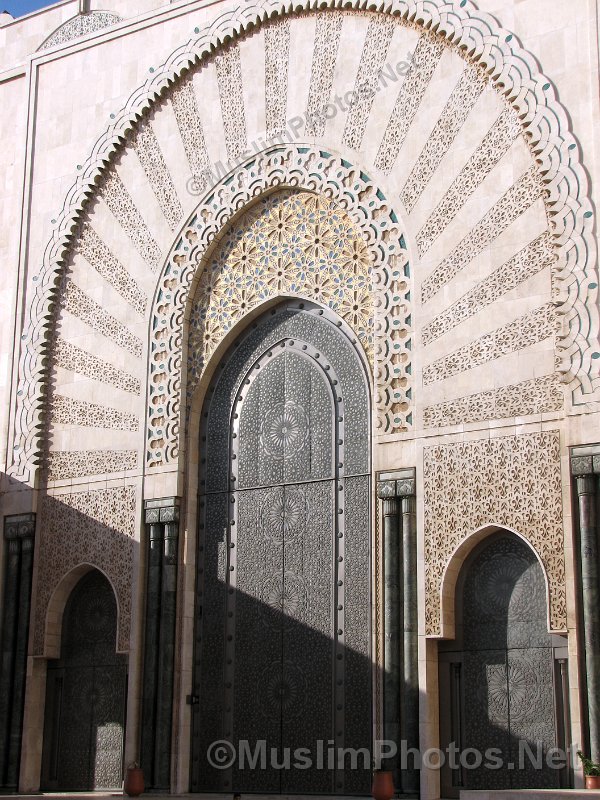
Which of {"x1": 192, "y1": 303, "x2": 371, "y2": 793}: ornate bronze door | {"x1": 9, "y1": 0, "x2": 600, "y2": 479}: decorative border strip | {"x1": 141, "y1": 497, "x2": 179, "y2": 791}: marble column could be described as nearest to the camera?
{"x1": 9, "y1": 0, "x2": 600, "y2": 479}: decorative border strip

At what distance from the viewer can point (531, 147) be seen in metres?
8.09

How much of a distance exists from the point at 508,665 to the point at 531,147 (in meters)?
3.18

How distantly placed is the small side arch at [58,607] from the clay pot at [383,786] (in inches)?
108

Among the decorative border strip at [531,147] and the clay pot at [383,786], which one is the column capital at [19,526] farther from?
the clay pot at [383,786]

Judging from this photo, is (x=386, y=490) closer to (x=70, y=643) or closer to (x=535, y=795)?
(x=535, y=795)

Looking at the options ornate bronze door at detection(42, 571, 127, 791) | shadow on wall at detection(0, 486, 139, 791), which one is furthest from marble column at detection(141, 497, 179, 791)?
ornate bronze door at detection(42, 571, 127, 791)

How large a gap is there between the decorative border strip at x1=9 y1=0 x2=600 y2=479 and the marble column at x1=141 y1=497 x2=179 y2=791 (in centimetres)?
136

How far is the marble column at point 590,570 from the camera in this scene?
7.02m

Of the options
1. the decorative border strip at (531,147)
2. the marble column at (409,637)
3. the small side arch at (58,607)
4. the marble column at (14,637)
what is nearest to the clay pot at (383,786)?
the marble column at (409,637)

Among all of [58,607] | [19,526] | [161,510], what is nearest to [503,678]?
[161,510]

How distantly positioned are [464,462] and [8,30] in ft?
19.7

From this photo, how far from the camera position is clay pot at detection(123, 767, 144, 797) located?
8.39 m

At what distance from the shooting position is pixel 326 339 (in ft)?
29.2

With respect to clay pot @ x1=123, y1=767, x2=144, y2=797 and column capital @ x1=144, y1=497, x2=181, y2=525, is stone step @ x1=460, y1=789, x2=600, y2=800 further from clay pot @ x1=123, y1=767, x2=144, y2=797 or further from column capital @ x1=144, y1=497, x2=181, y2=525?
column capital @ x1=144, y1=497, x2=181, y2=525
